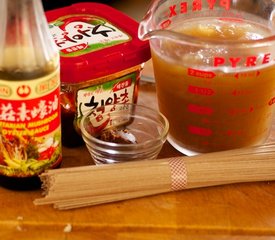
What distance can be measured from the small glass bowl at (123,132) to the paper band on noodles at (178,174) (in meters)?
0.04

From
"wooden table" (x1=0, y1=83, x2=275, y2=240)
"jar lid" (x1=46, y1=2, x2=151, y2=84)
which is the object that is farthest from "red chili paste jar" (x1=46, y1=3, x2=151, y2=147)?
"wooden table" (x1=0, y1=83, x2=275, y2=240)

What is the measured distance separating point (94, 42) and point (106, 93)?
0.08 metres

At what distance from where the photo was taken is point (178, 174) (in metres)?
0.78

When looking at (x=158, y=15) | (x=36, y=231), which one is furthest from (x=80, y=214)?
(x=158, y=15)

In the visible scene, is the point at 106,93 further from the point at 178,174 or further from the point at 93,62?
the point at 178,174

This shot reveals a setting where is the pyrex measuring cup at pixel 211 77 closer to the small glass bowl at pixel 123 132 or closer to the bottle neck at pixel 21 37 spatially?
the small glass bowl at pixel 123 132

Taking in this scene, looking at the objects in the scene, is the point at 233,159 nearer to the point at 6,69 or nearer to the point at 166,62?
the point at 166,62

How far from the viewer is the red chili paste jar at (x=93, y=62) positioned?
0.81 metres

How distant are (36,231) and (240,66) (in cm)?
34

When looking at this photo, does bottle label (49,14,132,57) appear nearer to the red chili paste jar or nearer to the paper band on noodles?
the red chili paste jar

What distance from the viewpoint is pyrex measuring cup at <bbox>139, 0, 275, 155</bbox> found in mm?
776

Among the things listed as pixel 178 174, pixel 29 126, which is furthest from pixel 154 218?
pixel 29 126

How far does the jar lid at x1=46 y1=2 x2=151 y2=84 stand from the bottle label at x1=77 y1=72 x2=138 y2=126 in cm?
2

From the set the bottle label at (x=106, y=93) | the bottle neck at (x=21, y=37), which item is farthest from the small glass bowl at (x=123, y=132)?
the bottle neck at (x=21, y=37)
